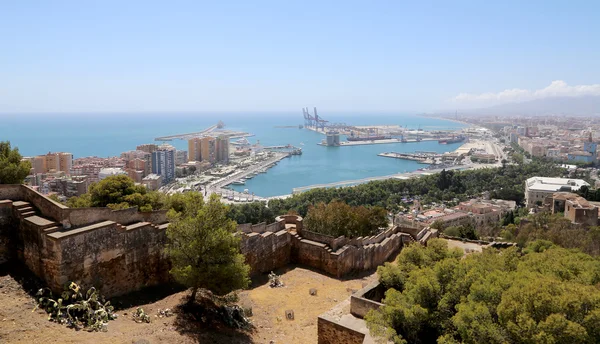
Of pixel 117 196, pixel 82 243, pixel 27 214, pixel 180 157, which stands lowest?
pixel 180 157

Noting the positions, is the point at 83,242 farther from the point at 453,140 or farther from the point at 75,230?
the point at 453,140

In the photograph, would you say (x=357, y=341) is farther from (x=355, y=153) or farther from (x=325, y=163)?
(x=355, y=153)

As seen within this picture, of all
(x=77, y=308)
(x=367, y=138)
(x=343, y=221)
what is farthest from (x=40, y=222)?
(x=367, y=138)

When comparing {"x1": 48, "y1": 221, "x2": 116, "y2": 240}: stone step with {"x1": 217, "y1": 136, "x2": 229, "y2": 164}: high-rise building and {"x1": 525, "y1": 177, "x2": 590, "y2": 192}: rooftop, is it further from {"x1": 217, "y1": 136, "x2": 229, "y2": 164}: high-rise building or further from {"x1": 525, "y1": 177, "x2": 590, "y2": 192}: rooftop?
{"x1": 217, "y1": 136, "x2": 229, "y2": 164}: high-rise building

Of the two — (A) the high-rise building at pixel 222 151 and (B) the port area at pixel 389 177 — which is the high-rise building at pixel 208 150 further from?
(B) the port area at pixel 389 177

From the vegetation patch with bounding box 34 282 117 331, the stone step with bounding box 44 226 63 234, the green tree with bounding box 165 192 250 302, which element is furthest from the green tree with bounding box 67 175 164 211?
the vegetation patch with bounding box 34 282 117 331

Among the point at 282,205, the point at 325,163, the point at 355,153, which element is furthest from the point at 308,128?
the point at 282,205
